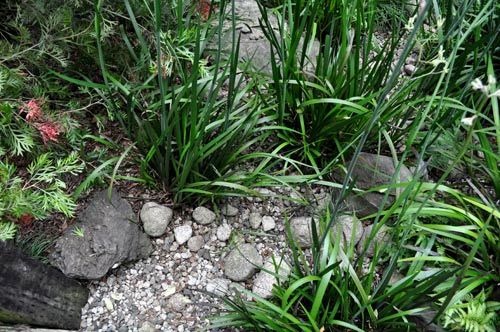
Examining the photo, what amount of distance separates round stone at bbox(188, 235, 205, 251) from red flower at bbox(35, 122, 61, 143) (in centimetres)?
71

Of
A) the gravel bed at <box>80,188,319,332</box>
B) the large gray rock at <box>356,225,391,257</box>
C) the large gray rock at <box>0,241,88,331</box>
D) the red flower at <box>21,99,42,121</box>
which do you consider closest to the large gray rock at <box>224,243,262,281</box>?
the gravel bed at <box>80,188,319,332</box>

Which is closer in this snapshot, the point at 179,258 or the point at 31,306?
the point at 31,306

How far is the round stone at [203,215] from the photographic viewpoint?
211 cm

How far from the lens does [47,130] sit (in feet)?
5.78

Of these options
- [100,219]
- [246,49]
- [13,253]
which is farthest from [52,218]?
[246,49]

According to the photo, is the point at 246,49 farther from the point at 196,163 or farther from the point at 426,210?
the point at 426,210

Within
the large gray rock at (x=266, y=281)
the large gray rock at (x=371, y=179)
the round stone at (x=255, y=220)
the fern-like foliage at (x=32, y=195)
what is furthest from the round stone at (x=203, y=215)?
the large gray rock at (x=371, y=179)

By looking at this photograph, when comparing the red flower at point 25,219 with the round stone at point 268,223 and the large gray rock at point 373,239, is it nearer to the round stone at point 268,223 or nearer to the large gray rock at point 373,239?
the round stone at point 268,223

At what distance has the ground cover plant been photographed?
1.72 metres

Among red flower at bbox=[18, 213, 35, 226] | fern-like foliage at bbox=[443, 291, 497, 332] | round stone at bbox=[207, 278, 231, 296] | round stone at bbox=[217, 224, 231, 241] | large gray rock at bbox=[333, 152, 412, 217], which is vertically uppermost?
large gray rock at bbox=[333, 152, 412, 217]

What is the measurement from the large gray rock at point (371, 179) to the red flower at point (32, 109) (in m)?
1.35

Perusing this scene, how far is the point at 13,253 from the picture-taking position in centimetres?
156

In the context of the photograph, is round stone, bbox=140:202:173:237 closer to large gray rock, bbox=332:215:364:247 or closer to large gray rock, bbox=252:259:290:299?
large gray rock, bbox=252:259:290:299

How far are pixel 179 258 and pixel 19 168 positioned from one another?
0.77 metres
